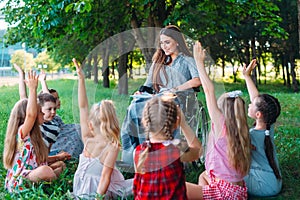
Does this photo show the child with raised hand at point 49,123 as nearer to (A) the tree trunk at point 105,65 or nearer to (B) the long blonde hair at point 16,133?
(B) the long blonde hair at point 16,133

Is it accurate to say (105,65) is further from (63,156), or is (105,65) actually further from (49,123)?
(63,156)

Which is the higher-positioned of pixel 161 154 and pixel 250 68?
pixel 250 68

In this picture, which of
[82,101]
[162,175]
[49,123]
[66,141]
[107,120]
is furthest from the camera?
[66,141]

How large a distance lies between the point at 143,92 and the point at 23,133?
111 cm

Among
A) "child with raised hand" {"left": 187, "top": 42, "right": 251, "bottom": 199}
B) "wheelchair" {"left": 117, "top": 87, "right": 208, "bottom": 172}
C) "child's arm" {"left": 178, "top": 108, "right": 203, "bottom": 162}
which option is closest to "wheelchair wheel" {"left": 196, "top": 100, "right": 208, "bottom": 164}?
"wheelchair" {"left": 117, "top": 87, "right": 208, "bottom": 172}

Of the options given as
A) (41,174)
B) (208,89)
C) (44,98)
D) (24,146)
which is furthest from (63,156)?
(208,89)

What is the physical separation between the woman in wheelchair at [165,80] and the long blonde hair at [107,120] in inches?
8.8

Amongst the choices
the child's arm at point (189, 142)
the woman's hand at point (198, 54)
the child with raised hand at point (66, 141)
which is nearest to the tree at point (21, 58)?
the child with raised hand at point (66, 141)

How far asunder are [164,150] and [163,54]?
4.00ft

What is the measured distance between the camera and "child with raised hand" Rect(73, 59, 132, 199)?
3486 millimetres

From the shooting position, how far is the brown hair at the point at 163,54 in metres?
3.91

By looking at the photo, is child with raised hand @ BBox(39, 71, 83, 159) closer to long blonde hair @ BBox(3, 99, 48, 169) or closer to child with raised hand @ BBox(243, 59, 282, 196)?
long blonde hair @ BBox(3, 99, 48, 169)

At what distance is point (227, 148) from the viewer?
3701 millimetres

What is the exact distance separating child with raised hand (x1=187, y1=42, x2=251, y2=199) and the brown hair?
1.35 ft
